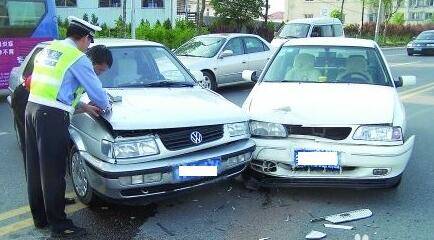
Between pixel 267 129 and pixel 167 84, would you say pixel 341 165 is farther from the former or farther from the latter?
pixel 167 84

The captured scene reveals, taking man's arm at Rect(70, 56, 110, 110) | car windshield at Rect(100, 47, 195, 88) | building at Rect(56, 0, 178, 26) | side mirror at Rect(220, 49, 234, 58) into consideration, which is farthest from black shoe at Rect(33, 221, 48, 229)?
building at Rect(56, 0, 178, 26)

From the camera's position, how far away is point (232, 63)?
12531mm

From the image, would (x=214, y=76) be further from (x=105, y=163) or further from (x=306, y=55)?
(x=105, y=163)

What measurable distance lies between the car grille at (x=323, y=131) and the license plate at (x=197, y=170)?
35.0 inches

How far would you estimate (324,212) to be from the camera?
4.73m

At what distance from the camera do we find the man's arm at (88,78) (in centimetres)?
393

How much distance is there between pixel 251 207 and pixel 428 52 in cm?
2698

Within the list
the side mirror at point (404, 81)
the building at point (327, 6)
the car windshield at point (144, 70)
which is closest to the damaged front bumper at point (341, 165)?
the car windshield at point (144, 70)

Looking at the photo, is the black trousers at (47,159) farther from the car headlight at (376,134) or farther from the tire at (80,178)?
the car headlight at (376,134)

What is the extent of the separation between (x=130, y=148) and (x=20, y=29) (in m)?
8.53

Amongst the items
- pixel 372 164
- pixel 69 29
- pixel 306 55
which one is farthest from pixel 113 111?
pixel 306 55

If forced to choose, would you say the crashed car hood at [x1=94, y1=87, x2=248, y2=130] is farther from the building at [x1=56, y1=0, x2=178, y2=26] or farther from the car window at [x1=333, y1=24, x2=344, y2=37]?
the building at [x1=56, y1=0, x2=178, y2=26]

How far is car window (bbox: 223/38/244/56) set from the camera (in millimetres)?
12727

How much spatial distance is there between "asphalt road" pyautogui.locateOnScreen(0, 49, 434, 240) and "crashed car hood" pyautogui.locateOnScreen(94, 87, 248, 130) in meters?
0.86
